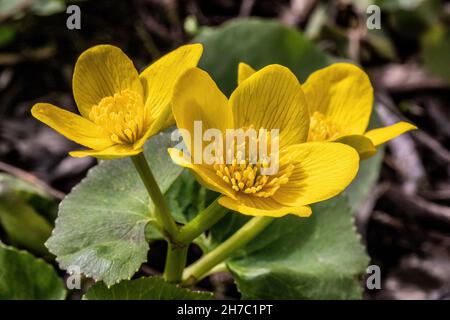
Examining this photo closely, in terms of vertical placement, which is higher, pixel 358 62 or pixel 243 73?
pixel 243 73

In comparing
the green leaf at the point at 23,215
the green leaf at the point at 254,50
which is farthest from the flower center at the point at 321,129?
the green leaf at the point at 23,215

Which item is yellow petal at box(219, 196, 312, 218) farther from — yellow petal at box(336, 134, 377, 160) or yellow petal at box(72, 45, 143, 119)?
yellow petal at box(72, 45, 143, 119)

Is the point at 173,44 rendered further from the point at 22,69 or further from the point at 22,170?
the point at 22,170

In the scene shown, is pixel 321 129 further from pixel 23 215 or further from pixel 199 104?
pixel 23 215

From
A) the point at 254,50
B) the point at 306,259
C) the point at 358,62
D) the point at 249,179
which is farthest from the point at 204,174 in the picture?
the point at 358,62

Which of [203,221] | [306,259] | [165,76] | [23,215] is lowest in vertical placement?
[306,259]
